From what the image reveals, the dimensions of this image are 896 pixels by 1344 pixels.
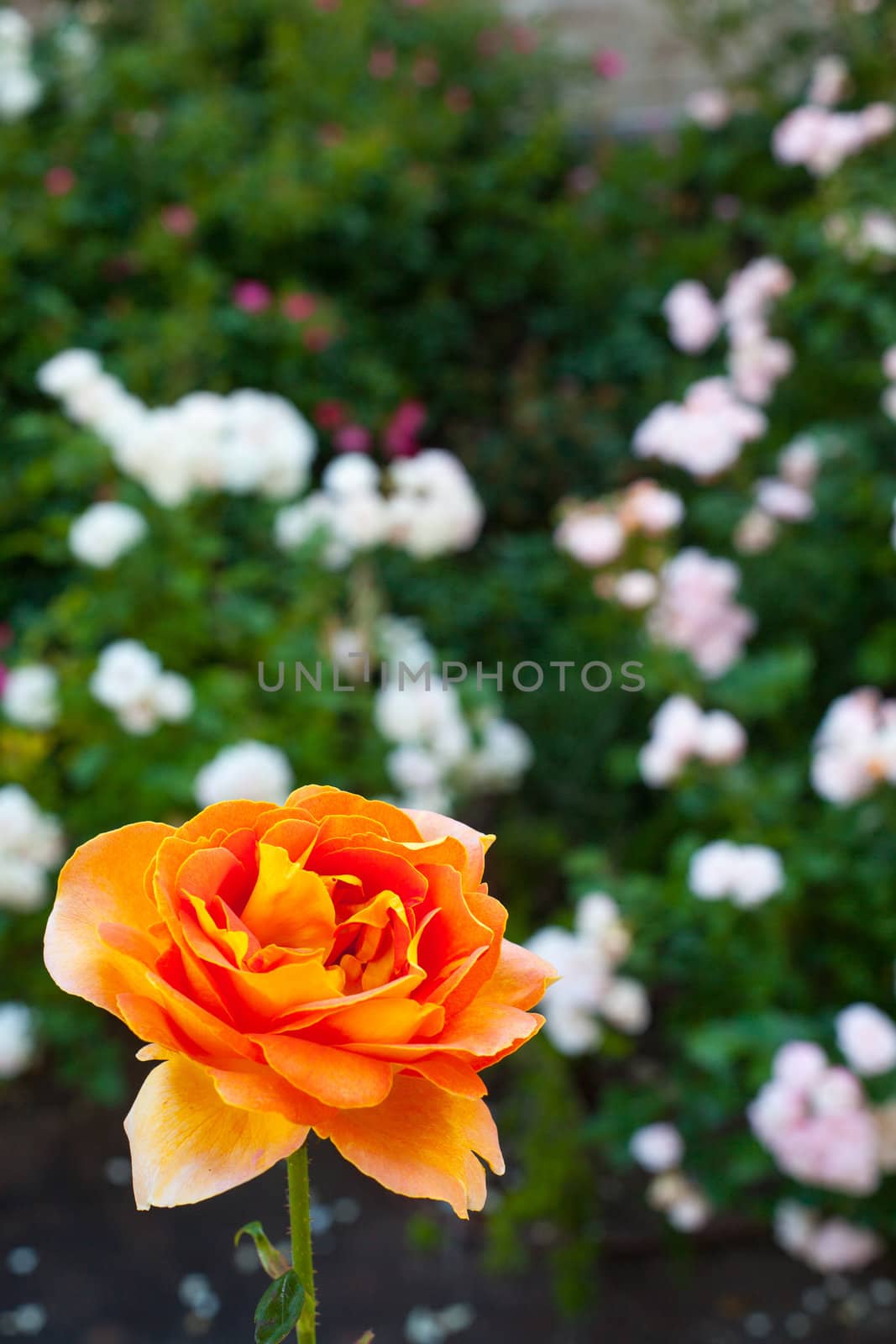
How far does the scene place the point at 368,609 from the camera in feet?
7.39

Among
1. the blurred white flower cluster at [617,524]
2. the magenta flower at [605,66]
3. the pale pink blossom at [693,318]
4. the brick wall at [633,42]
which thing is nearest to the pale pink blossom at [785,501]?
the blurred white flower cluster at [617,524]

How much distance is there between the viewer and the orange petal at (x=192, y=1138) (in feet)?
1.22

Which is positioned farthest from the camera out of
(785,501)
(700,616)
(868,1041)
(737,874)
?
(785,501)

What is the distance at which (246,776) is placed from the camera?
6.03ft

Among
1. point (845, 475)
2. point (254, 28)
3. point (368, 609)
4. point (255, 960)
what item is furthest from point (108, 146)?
point (255, 960)

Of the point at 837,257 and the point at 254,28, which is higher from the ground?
the point at 254,28

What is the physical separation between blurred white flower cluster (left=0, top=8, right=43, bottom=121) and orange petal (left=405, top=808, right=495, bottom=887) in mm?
3515

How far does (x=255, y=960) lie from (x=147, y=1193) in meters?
0.07

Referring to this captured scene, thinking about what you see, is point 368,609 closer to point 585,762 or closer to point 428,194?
point 585,762

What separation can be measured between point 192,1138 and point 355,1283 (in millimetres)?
2006

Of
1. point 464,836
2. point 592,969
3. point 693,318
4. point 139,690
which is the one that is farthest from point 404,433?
point 464,836

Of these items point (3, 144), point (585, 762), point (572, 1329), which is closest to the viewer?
point (572, 1329)

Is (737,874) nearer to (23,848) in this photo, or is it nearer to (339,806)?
(23,848)

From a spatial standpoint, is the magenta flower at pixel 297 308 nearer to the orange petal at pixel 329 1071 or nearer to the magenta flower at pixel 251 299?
the magenta flower at pixel 251 299
